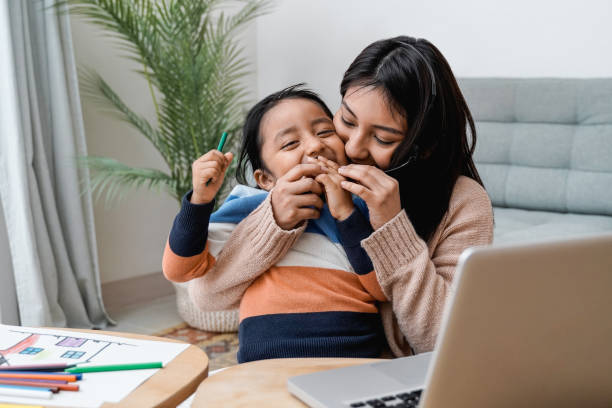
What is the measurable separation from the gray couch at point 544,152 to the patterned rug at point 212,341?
1.11 meters

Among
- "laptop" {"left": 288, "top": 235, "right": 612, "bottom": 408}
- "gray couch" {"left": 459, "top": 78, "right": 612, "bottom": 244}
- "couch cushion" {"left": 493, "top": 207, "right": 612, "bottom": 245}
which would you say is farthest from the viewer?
"gray couch" {"left": 459, "top": 78, "right": 612, "bottom": 244}

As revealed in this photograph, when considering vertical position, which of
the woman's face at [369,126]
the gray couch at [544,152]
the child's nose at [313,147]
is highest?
the woman's face at [369,126]

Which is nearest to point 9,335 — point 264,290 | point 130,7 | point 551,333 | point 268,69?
point 264,290

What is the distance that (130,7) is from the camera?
2529mm

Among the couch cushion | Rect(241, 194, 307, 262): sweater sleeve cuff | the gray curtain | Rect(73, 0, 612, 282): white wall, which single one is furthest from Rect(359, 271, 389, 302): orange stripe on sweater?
Rect(73, 0, 612, 282): white wall

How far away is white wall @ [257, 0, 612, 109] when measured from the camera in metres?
2.46

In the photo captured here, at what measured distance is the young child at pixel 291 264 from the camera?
954 millimetres

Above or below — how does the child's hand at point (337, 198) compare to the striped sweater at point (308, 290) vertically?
above

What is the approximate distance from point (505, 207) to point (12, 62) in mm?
1954

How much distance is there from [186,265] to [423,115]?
0.46 m

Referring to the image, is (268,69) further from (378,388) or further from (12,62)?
(378,388)

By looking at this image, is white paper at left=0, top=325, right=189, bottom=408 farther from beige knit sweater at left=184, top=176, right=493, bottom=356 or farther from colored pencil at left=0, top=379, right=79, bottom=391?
beige knit sweater at left=184, top=176, right=493, bottom=356

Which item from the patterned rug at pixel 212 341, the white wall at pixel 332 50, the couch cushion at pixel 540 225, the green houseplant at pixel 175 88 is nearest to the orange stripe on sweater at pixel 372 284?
→ the couch cushion at pixel 540 225

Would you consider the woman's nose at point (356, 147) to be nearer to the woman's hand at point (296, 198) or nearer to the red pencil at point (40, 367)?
the woman's hand at point (296, 198)
